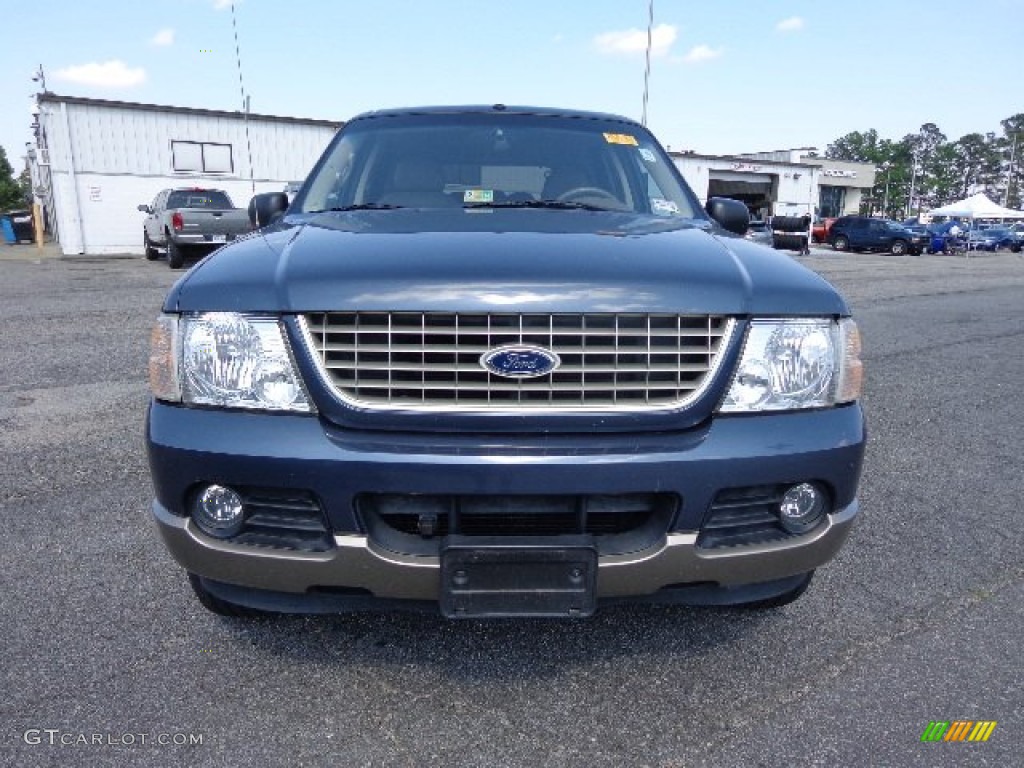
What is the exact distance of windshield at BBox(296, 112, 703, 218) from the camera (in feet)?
9.73

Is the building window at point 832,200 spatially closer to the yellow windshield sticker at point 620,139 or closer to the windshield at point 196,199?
the windshield at point 196,199

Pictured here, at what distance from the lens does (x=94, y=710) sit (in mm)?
2020

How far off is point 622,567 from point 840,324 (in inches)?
36.4

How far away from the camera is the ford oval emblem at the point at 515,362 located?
6.00ft

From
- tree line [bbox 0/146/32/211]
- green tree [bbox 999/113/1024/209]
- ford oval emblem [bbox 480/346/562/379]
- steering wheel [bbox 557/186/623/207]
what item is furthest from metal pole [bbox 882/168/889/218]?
ford oval emblem [bbox 480/346/562/379]

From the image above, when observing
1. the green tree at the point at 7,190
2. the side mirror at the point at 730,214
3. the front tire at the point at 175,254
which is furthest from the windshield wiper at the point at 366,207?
the green tree at the point at 7,190

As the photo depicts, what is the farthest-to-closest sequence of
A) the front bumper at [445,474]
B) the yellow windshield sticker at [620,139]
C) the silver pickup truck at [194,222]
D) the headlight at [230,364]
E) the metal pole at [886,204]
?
the metal pole at [886,204]
the silver pickup truck at [194,222]
the yellow windshield sticker at [620,139]
the headlight at [230,364]
the front bumper at [445,474]

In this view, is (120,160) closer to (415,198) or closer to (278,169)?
(278,169)

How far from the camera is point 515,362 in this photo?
6.00ft

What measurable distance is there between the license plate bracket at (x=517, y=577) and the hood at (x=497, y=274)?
1.89 feet

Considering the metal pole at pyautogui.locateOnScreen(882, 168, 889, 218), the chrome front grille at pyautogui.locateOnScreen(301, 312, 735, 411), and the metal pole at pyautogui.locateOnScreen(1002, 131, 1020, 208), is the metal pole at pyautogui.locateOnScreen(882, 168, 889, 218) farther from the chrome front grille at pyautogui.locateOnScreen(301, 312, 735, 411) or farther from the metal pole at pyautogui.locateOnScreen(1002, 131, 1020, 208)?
the chrome front grille at pyautogui.locateOnScreen(301, 312, 735, 411)

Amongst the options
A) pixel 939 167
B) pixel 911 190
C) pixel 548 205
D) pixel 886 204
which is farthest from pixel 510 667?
pixel 939 167

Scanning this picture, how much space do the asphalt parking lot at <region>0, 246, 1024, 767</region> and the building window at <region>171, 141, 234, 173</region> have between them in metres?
23.7

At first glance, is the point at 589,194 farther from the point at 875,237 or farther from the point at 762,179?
the point at 762,179
